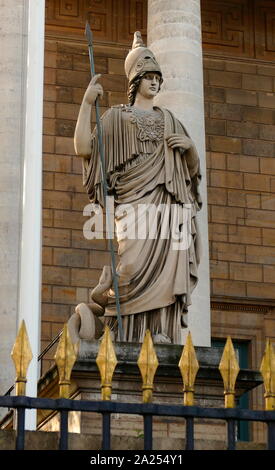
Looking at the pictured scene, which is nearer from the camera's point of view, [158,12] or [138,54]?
[138,54]

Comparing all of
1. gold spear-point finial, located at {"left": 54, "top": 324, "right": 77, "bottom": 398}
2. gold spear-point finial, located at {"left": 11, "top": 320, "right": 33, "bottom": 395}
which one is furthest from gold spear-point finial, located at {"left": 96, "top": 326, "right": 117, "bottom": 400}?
gold spear-point finial, located at {"left": 11, "top": 320, "right": 33, "bottom": 395}

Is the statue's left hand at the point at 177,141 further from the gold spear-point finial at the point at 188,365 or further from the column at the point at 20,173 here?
the gold spear-point finial at the point at 188,365

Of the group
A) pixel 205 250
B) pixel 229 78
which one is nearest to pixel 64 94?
pixel 229 78

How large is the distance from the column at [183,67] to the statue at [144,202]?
22.0 feet

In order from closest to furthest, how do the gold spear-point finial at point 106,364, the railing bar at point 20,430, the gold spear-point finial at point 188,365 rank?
the railing bar at point 20,430 → the gold spear-point finial at point 106,364 → the gold spear-point finial at point 188,365

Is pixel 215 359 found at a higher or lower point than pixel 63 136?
lower

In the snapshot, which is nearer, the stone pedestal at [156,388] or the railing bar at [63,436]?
the railing bar at [63,436]

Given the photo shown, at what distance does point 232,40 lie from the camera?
85.1 feet

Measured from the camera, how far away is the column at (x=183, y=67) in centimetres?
2056

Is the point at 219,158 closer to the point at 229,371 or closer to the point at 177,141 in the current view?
the point at 177,141

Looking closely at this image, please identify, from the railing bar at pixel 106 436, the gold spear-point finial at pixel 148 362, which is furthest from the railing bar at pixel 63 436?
the gold spear-point finial at pixel 148 362

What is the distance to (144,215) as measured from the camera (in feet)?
42.4

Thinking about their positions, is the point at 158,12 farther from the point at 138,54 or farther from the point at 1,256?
the point at 138,54

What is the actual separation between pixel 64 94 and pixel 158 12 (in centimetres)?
397
